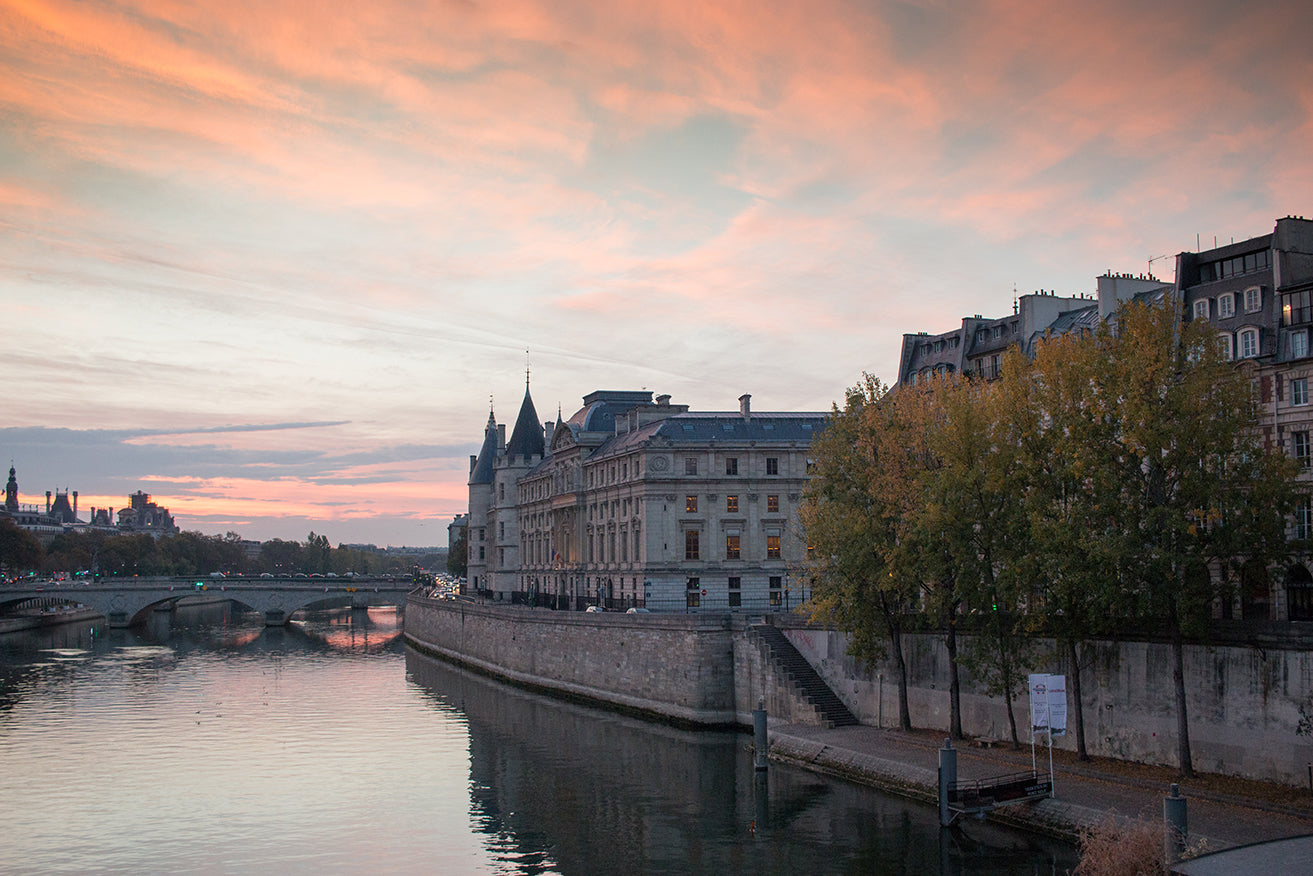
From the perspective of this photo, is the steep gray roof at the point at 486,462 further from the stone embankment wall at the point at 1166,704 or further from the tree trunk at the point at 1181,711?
the tree trunk at the point at 1181,711

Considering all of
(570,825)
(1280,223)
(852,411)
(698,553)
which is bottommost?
(570,825)

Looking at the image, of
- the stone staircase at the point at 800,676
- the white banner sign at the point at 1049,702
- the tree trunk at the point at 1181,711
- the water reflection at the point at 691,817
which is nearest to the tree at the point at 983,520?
the white banner sign at the point at 1049,702

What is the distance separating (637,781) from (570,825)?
6.75m

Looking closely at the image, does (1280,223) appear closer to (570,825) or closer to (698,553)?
(570,825)

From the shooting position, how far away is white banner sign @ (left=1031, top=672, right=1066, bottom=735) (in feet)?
117

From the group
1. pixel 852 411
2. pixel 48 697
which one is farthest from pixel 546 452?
pixel 852 411

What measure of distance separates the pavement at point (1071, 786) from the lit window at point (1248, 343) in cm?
1763

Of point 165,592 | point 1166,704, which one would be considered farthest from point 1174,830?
point 165,592

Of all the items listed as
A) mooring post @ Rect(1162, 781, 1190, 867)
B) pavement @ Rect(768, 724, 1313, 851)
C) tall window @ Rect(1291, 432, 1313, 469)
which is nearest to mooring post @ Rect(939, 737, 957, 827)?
pavement @ Rect(768, 724, 1313, 851)

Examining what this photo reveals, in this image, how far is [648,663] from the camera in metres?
62.1

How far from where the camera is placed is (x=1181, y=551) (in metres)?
35.2

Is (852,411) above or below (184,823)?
above

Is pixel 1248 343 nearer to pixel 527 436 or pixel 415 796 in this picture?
pixel 415 796

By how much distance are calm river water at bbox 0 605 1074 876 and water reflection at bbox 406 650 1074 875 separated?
0.10 metres
